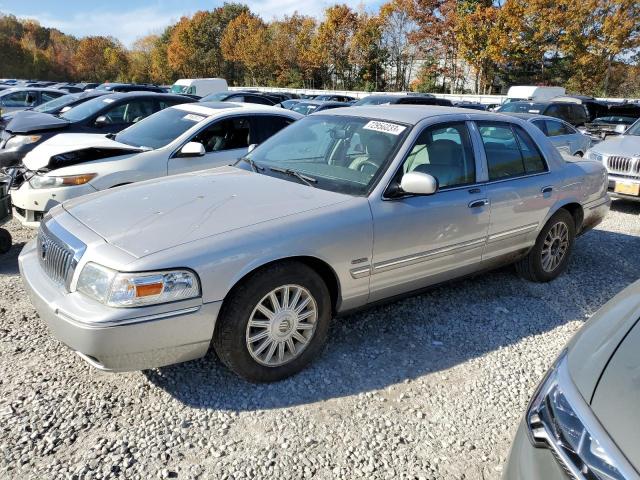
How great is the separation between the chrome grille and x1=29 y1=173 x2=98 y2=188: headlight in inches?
295

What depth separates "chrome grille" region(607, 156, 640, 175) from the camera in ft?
25.1

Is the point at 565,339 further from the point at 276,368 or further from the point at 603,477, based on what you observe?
the point at 603,477

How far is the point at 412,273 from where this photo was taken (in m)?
3.66

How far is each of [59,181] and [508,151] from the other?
4463 millimetres

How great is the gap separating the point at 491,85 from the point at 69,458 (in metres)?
39.0

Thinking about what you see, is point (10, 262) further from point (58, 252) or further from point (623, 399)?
point (623, 399)

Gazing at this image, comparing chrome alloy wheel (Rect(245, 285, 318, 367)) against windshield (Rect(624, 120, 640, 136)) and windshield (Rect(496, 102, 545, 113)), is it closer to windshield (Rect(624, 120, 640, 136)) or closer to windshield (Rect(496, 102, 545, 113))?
windshield (Rect(624, 120, 640, 136))

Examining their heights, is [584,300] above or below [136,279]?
below

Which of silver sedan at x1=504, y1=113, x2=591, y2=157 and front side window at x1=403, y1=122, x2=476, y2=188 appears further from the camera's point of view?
silver sedan at x1=504, y1=113, x2=591, y2=157

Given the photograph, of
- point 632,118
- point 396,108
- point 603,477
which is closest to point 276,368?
point 603,477

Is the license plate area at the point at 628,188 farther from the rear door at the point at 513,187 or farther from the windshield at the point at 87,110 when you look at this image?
the windshield at the point at 87,110

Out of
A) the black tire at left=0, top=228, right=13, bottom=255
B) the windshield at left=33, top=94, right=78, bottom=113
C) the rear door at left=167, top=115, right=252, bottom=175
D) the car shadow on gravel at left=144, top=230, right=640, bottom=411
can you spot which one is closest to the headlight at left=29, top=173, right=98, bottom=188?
the black tire at left=0, top=228, right=13, bottom=255

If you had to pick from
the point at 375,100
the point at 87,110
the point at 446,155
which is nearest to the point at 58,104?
the point at 87,110

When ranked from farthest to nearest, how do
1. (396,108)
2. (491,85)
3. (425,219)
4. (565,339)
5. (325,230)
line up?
(491,85) → (396,108) → (565,339) → (425,219) → (325,230)
